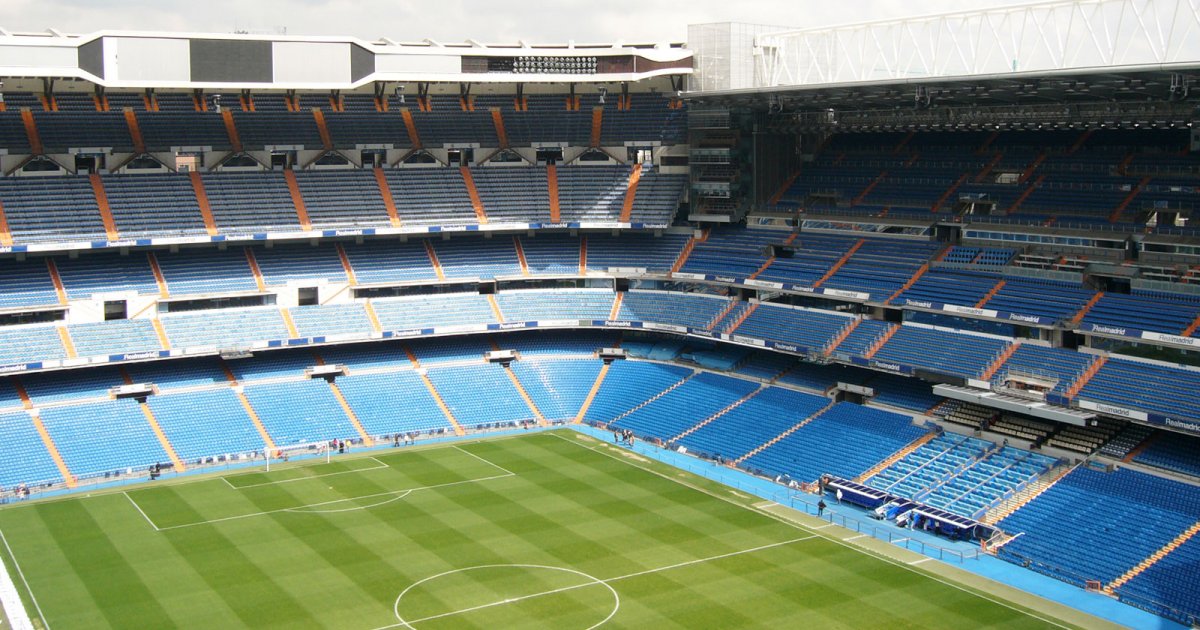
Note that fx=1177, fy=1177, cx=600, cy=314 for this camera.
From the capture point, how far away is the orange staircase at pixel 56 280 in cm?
5481

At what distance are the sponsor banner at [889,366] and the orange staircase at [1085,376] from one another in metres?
7.20

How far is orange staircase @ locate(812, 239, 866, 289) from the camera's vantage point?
190 feet

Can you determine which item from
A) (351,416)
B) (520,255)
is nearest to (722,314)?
(520,255)

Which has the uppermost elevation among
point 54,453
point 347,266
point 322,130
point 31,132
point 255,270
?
point 322,130

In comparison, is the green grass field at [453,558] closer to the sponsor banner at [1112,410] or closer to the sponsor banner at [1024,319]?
the sponsor banner at [1112,410]

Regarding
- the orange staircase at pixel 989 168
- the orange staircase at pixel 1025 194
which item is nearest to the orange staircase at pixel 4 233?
the orange staircase at pixel 989 168

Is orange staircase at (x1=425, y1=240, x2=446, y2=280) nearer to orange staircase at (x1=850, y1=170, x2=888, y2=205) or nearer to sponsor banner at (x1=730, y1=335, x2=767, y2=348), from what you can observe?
sponsor banner at (x1=730, y1=335, x2=767, y2=348)

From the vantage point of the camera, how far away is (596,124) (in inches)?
2682

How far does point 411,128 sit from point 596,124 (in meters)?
10.6

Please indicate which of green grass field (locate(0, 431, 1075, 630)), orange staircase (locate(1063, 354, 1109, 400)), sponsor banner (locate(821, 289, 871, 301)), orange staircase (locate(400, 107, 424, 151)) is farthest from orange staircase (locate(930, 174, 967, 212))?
orange staircase (locate(400, 107, 424, 151))

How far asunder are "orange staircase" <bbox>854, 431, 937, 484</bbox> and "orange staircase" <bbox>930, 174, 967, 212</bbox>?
43.5ft

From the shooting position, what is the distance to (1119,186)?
52.7 m

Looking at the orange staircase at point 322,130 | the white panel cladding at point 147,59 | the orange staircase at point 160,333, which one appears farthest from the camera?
the orange staircase at point 322,130

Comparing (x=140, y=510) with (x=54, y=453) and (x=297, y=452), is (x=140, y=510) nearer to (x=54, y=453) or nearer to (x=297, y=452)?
(x=54, y=453)
